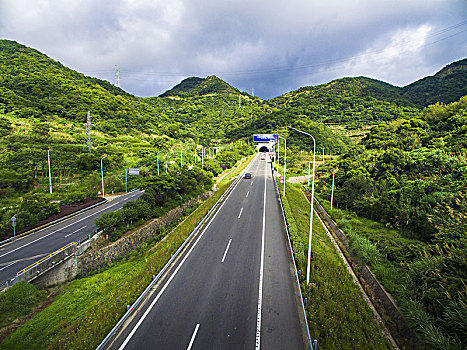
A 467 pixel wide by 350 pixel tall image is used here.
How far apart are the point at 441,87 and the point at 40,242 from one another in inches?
5966

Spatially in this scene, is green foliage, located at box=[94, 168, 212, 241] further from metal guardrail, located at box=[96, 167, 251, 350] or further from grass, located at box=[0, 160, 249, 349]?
metal guardrail, located at box=[96, 167, 251, 350]

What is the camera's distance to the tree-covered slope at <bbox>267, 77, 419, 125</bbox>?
10585 centimetres

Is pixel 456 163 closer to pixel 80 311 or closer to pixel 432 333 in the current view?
pixel 432 333

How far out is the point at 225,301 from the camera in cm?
993

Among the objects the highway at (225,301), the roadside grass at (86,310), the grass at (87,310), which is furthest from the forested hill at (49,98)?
the highway at (225,301)

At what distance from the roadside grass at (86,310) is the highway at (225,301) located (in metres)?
0.82

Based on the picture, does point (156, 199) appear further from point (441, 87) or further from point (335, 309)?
point (441, 87)

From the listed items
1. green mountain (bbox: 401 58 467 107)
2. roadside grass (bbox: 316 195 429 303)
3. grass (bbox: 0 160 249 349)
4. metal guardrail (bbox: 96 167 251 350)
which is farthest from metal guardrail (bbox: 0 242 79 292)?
green mountain (bbox: 401 58 467 107)

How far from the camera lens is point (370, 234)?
746 inches

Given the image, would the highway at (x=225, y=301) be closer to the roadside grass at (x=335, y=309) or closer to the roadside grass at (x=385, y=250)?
the roadside grass at (x=335, y=309)

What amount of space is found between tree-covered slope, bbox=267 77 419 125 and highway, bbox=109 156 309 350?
367 ft

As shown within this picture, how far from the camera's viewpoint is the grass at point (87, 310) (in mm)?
8026

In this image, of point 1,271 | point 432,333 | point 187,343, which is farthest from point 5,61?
point 432,333

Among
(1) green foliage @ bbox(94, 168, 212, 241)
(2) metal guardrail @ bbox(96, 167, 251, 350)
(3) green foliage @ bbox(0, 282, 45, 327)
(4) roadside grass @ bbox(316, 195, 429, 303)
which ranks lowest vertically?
(3) green foliage @ bbox(0, 282, 45, 327)
